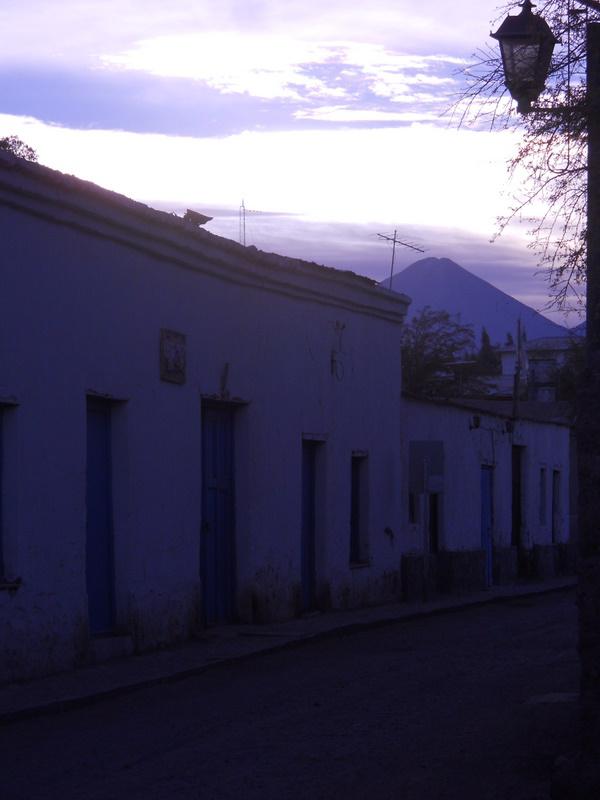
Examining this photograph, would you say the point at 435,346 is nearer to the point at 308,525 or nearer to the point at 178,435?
the point at 308,525

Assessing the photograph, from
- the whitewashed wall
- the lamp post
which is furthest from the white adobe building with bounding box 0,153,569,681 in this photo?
the lamp post

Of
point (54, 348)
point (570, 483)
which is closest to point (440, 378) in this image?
point (570, 483)

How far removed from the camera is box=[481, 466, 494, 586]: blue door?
28.8 m

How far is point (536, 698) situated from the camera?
10.2 metres

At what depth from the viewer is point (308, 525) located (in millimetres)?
19344

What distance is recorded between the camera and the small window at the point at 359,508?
→ 21172 millimetres

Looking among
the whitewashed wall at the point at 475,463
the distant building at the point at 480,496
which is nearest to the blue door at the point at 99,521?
the distant building at the point at 480,496

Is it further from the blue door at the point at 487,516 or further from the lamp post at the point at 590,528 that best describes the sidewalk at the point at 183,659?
the blue door at the point at 487,516

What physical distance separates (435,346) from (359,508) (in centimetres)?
4392

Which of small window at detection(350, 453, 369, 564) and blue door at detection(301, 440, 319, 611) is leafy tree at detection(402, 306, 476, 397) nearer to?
small window at detection(350, 453, 369, 564)

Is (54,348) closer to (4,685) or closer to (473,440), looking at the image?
(4,685)

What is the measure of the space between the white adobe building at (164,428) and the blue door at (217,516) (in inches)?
1.3

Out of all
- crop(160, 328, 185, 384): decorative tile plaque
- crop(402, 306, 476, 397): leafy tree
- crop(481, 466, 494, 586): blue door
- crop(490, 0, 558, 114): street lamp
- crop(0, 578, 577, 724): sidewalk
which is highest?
crop(402, 306, 476, 397): leafy tree

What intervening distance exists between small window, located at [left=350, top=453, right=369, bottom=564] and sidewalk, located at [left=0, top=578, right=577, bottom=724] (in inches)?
35.6
